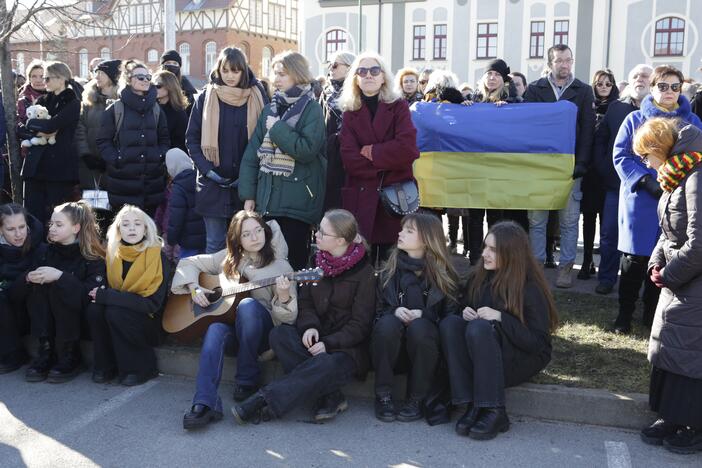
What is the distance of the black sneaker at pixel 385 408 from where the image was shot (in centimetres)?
452

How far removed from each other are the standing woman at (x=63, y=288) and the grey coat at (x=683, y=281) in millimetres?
3813

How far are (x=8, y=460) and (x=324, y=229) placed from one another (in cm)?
226

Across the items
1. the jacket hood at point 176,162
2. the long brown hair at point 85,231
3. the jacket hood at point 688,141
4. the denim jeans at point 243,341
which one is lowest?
the denim jeans at point 243,341

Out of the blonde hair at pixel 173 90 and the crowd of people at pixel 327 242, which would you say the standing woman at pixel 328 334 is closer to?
the crowd of people at pixel 327 242

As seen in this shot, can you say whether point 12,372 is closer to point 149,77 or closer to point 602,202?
point 149,77

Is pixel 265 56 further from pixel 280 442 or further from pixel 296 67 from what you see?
pixel 280 442

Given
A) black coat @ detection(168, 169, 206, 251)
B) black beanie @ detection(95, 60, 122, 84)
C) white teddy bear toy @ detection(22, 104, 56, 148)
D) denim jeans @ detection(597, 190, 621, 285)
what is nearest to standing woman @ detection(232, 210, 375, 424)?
black coat @ detection(168, 169, 206, 251)

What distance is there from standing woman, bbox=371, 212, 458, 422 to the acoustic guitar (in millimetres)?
574

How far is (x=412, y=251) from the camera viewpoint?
4828 millimetres

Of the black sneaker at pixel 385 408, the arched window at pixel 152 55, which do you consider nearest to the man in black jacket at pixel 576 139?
the black sneaker at pixel 385 408

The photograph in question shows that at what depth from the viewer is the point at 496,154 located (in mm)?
7383

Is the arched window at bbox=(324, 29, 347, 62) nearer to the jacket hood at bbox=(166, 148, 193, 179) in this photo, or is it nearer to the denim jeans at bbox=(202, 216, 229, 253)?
the jacket hood at bbox=(166, 148, 193, 179)

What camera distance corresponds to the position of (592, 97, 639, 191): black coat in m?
6.80

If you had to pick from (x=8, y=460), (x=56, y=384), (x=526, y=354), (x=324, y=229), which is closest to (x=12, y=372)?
(x=56, y=384)
